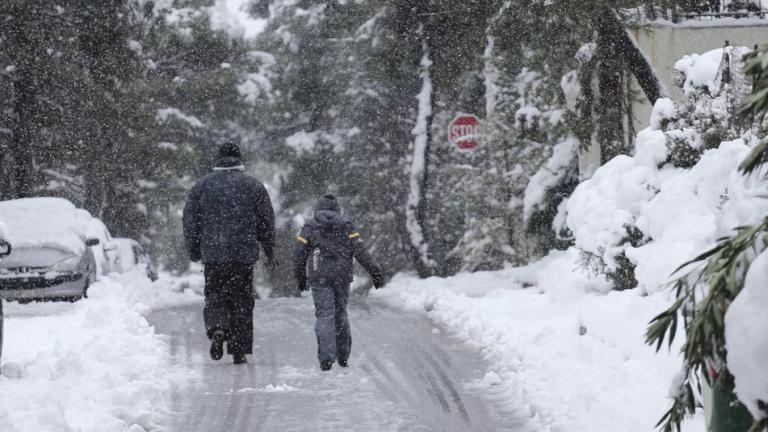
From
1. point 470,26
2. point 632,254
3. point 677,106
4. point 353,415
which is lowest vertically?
point 353,415

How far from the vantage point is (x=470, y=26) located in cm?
2431

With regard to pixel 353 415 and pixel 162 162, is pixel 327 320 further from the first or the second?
pixel 162 162

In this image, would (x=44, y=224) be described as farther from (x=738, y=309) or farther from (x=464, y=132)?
(x=738, y=309)

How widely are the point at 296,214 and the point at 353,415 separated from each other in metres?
31.8

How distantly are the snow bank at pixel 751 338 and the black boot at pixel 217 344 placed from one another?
25.8 ft

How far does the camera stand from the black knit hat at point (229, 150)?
1183 cm

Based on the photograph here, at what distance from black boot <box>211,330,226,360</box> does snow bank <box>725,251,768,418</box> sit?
7871 mm

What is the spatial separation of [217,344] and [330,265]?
1.31 metres

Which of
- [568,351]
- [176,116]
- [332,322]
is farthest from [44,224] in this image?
[176,116]

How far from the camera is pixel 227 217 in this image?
11664mm

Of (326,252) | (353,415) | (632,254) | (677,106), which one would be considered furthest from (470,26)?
(353,415)

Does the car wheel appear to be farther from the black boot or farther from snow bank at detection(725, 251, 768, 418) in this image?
snow bank at detection(725, 251, 768, 418)

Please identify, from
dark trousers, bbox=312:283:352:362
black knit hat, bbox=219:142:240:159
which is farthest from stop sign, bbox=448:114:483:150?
dark trousers, bbox=312:283:352:362

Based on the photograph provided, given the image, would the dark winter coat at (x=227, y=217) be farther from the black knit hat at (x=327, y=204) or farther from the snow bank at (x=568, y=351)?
the snow bank at (x=568, y=351)
